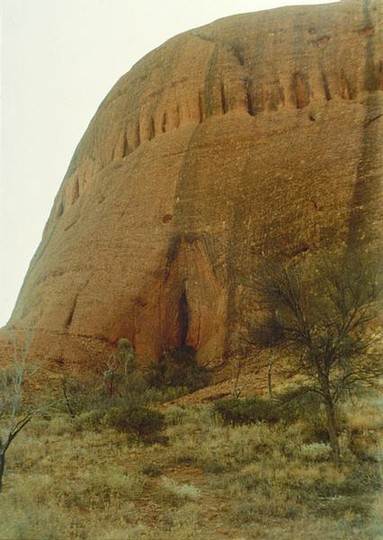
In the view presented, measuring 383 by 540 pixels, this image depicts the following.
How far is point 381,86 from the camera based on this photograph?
23750 millimetres

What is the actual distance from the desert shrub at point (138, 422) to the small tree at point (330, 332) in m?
3.30

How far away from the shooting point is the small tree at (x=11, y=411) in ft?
28.8

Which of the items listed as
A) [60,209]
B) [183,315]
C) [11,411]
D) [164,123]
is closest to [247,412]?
[11,411]

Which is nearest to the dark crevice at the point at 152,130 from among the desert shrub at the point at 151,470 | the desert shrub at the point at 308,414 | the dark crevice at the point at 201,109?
the dark crevice at the point at 201,109

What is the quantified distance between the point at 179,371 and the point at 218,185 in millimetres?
7276

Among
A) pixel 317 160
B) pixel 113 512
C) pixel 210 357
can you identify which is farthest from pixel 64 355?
pixel 113 512

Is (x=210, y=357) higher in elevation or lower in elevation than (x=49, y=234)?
lower

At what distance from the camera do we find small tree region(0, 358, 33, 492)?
877 centimetres

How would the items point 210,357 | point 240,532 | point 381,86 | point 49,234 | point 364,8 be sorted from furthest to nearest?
point 49,234
point 364,8
point 381,86
point 210,357
point 240,532

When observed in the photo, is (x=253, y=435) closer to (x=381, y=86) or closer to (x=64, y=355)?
(x=64, y=355)

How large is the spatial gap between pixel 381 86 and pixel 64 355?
16.0 metres

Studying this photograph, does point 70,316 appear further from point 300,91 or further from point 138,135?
point 300,91

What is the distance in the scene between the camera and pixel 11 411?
1678 cm

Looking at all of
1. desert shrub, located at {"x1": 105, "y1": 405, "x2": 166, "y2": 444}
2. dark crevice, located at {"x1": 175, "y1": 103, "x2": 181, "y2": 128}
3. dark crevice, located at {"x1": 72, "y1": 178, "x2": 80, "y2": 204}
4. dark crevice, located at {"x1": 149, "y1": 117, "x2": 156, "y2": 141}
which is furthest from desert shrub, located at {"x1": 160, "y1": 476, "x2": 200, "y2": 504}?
dark crevice, located at {"x1": 72, "y1": 178, "x2": 80, "y2": 204}
